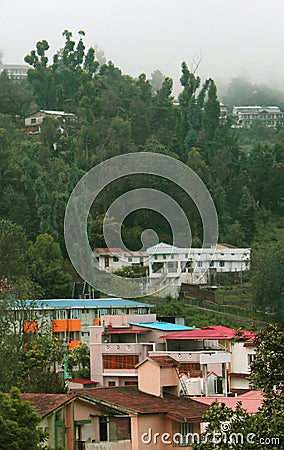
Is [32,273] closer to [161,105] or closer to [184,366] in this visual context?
[184,366]

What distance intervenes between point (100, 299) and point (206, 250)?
8975 mm

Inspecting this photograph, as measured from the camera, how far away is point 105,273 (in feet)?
143

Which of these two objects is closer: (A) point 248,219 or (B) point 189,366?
(B) point 189,366

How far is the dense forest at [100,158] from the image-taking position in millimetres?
43594

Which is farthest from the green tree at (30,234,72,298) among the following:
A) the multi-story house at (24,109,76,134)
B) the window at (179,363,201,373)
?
the multi-story house at (24,109,76,134)

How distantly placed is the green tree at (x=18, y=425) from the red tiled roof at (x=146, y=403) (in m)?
1.96

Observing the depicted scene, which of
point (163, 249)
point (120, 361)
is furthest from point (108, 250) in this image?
point (120, 361)

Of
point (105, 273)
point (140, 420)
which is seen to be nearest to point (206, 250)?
point (105, 273)

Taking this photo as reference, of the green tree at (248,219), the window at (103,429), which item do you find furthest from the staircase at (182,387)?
the green tree at (248,219)

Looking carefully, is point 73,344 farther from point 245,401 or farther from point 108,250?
point 245,401

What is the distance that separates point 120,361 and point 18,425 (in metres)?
12.8

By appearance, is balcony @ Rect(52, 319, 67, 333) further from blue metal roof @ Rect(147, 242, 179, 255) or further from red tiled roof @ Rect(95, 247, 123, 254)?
blue metal roof @ Rect(147, 242, 179, 255)

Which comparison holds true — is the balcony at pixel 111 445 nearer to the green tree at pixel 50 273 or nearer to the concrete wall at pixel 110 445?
the concrete wall at pixel 110 445

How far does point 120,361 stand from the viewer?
2833cm
